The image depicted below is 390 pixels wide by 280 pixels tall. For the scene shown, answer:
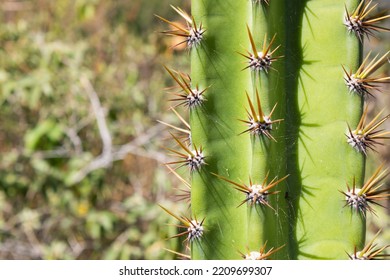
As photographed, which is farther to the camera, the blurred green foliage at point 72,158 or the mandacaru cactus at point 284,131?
the blurred green foliage at point 72,158

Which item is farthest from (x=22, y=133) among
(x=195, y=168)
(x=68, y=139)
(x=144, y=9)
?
(x=195, y=168)

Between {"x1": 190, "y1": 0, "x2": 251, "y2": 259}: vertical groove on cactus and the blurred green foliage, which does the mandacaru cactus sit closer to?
{"x1": 190, "y1": 0, "x2": 251, "y2": 259}: vertical groove on cactus

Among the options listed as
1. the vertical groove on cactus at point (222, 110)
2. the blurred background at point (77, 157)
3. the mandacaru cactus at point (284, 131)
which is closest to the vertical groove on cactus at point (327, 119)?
the mandacaru cactus at point (284, 131)

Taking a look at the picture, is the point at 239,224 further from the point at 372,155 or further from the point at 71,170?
the point at 372,155

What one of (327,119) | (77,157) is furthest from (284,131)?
(77,157)

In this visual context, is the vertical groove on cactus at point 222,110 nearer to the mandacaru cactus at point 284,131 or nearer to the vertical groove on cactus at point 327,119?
the mandacaru cactus at point 284,131

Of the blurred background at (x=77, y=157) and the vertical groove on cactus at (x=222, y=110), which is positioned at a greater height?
the blurred background at (x=77, y=157)

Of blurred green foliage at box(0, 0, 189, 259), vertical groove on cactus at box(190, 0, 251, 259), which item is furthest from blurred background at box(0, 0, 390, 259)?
vertical groove on cactus at box(190, 0, 251, 259)
